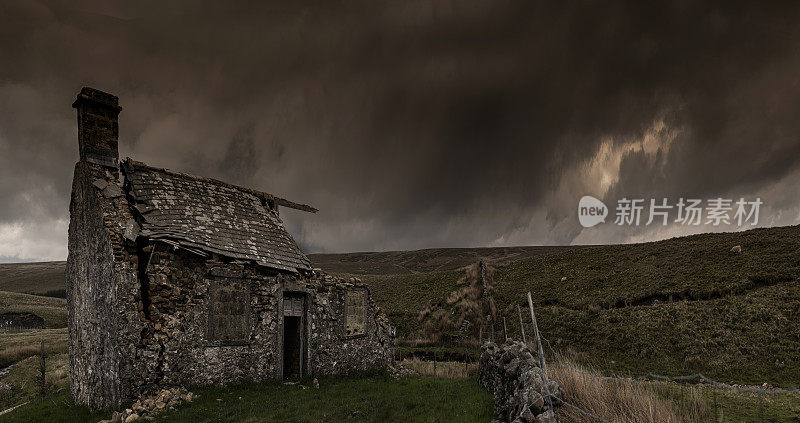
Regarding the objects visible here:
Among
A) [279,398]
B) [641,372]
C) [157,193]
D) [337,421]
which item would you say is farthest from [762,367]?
[157,193]

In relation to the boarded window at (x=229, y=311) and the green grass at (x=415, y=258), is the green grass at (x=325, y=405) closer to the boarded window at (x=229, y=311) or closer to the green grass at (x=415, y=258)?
the boarded window at (x=229, y=311)

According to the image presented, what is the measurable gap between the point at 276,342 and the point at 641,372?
17431 mm

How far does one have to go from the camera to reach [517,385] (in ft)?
29.8

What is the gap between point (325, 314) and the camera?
17062mm

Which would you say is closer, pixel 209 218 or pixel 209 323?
pixel 209 323

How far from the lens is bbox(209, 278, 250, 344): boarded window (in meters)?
13.8

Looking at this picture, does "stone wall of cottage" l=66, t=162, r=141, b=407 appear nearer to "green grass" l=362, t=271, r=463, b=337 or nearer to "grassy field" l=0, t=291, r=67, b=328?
"green grass" l=362, t=271, r=463, b=337

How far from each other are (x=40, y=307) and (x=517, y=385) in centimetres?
7419

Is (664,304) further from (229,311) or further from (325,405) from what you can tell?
(229,311)

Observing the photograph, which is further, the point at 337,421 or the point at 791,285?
the point at 791,285

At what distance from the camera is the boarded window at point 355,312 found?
58.2ft

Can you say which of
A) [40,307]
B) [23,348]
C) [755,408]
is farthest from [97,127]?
[40,307]

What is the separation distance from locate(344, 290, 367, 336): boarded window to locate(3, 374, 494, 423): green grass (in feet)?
8.79

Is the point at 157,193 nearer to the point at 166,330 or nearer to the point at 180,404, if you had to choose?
the point at 166,330
